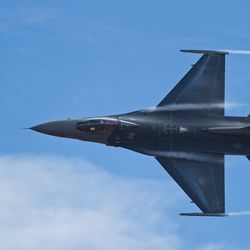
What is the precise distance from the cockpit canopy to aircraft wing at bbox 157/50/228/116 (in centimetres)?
269

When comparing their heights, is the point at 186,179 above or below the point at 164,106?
below

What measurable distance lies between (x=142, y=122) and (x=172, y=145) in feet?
7.21

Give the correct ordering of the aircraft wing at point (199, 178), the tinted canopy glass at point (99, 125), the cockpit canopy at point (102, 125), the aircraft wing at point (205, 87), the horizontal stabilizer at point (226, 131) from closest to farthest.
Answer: the horizontal stabilizer at point (226, 131) < the aircraft wing at point (199, 178) < the cockpit canopy at point (102, 125) < the tinted canopy glass at point (99, 125) < the aircraft wing at point (205, 87)

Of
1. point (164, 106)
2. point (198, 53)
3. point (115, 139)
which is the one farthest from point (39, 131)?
point (198, 53)

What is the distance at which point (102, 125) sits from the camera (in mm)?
46750

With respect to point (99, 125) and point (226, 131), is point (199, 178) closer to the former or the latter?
point (226, 131)

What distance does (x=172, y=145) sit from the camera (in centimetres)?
4650

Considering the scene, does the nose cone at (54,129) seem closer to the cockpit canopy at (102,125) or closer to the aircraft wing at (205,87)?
the cockpit canopy at (102,125)

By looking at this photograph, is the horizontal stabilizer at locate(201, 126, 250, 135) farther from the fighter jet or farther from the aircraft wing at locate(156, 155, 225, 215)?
the aircraft wing at locate(156, 155, 225, 215)

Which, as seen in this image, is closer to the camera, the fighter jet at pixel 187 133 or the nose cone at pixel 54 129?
the fighter jet at pixel 187 133

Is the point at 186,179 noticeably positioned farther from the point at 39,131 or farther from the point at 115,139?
the point at 39,131

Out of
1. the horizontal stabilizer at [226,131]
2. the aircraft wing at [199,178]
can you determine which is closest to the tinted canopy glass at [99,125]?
the aircraft wing at [199,178]

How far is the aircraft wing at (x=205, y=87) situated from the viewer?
47.2 m

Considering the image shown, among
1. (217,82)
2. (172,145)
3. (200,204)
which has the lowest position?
(200,204)
